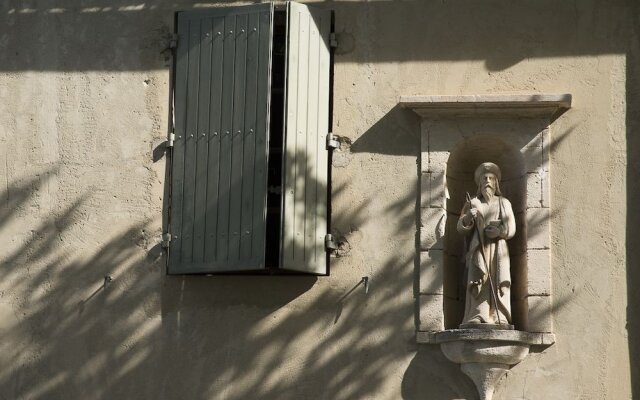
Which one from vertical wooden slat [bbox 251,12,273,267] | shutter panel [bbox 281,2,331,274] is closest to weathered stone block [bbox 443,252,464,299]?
shutter panel [bbox 281,2,331,274]

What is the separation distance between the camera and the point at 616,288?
10164mm

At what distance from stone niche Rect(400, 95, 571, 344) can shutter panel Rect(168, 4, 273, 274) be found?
106 centimetres

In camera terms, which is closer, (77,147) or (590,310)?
→ (590,310)

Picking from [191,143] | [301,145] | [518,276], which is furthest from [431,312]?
[191,143]

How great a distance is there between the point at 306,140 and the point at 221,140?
1.89 feet

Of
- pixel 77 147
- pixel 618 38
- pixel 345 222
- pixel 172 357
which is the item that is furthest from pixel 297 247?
pixel 618 38

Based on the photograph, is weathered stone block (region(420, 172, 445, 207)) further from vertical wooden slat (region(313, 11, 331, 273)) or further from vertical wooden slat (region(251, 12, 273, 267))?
vertical wooden slat (region(251, 12, 273, 267))

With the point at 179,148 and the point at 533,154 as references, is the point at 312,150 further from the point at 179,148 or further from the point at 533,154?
the point at 533,154

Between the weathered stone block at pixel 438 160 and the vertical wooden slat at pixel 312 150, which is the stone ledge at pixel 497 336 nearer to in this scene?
the vertical wooden slat at pixel 312 150

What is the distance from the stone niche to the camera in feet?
33.9

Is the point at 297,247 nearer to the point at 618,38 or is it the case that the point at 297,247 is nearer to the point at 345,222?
the point at 345,222

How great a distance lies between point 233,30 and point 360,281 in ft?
6.43

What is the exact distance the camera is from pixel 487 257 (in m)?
10.3

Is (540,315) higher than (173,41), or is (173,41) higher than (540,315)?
(173,41)
